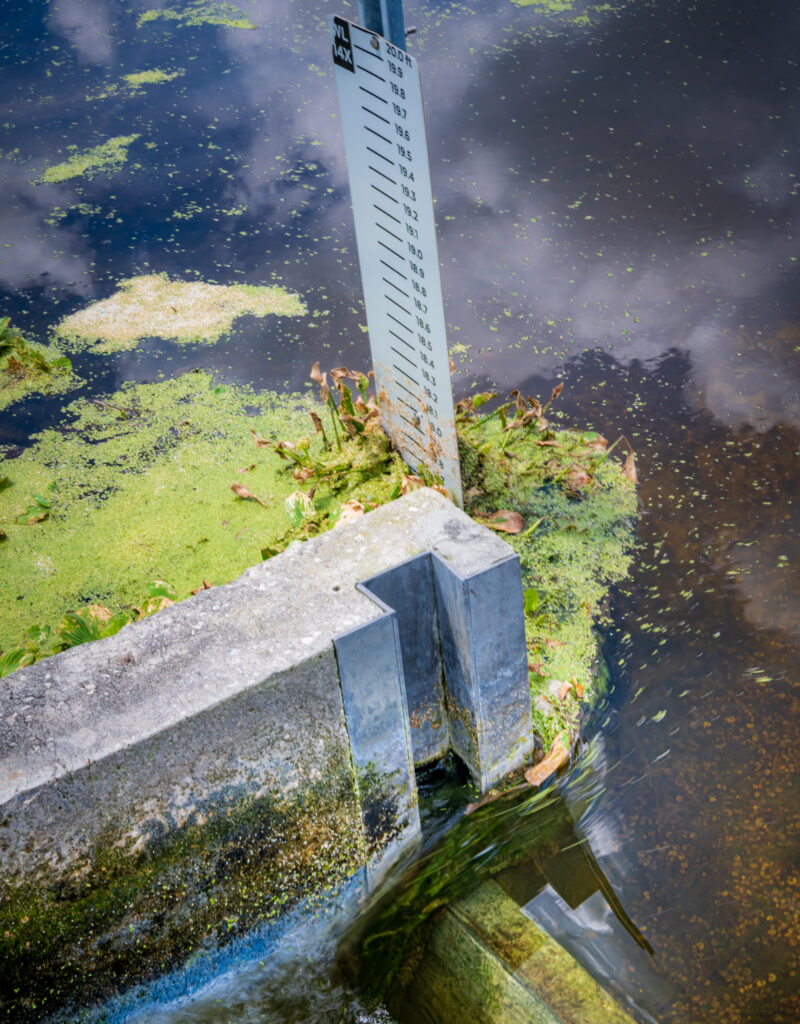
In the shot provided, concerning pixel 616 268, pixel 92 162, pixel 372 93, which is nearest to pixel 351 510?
pixel 372 93

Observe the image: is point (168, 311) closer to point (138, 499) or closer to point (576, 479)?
point (138, 499)

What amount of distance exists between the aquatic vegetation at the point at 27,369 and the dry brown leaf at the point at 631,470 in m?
2.21

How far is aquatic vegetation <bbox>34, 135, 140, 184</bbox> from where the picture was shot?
16.3ft

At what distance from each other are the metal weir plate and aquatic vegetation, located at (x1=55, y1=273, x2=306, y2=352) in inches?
52.3

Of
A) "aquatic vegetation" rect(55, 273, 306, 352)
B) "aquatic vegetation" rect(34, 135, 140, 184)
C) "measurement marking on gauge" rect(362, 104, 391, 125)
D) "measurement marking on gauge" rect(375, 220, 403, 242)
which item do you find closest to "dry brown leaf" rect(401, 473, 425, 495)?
"measurement marking on gauge" rect(375, 220, 403, 242)

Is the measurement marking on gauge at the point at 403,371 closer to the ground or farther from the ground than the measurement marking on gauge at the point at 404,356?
closer to the ground

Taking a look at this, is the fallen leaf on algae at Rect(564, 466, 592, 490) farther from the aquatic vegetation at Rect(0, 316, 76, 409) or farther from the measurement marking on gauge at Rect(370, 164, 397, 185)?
the aquatic vegetation at Rect(0, 316, 76, 409)

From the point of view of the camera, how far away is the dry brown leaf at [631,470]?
289cm

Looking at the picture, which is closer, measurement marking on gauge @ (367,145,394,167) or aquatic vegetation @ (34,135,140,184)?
measurement marking on gauge @ (367,145,394,167)

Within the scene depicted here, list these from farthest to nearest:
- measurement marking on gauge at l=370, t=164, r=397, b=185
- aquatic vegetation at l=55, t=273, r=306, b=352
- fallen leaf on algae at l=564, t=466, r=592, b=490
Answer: aquatic vegetation at l=55, t=273, r=306, b=352
fallen leaf on algae at l=564, t=466, r=592, b=490
measurement marking on gauge at l=370, t=164, r=397, b=185

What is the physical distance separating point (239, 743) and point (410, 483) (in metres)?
1.14

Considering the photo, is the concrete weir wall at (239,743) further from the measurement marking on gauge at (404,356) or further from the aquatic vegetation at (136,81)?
the aquatic vegetation at (136,81)

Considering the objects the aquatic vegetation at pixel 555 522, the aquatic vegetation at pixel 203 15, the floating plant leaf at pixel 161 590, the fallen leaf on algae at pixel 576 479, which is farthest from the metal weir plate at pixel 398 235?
the aquatic vegetation at pixel 203 15

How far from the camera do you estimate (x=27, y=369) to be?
144 inches
